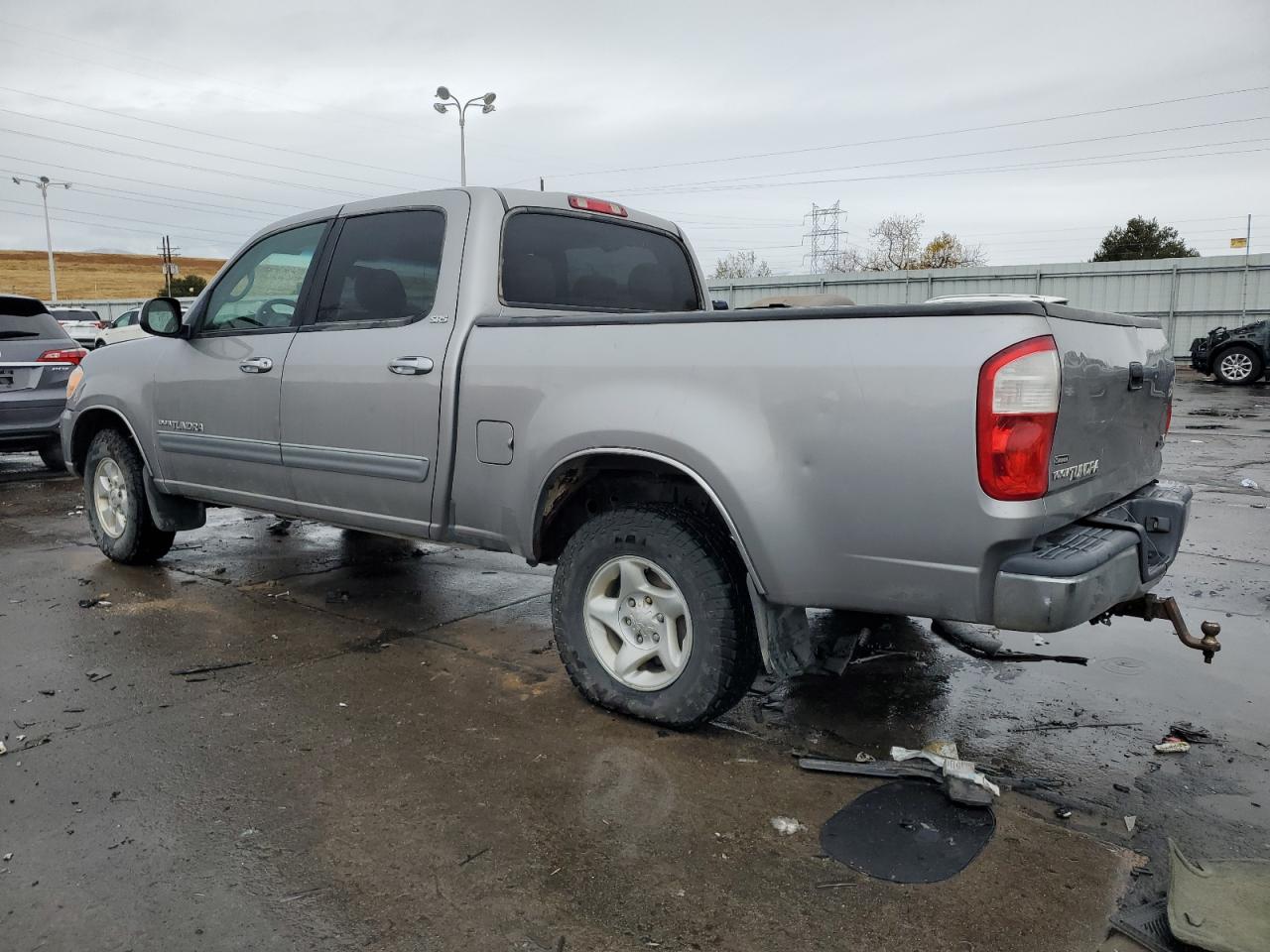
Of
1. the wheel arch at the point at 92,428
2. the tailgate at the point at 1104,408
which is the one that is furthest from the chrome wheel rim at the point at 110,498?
the tailgate at the point at 1104,408

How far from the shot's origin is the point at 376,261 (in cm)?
436

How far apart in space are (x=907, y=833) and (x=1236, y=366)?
799 inches

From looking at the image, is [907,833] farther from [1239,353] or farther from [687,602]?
[1239,353]

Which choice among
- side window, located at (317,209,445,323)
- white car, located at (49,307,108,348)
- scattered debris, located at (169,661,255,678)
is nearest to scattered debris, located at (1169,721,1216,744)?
side window, located at (317,209,445,323)

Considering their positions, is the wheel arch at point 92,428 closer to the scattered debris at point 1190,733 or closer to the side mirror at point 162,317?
the side mirror at point 162,317

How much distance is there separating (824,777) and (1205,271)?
2684 centimetres

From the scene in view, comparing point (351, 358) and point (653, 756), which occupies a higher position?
point (351, 358)

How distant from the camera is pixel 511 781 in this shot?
309 cm

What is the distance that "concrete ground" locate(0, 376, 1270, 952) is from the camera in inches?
94.0

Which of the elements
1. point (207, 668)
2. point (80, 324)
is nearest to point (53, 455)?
point (207, 668)

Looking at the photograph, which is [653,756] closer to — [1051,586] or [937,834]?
[937,834]

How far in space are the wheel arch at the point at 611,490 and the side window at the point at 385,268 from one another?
1.02m

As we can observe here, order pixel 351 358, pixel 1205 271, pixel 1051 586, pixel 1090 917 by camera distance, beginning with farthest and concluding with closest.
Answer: pixel 1205 271
pixel 351 358
pixel 1051 586
pixel 1090 917

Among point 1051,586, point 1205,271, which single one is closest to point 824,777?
point 1051,586
